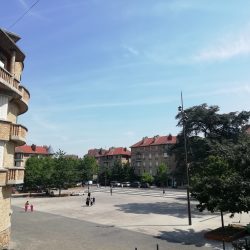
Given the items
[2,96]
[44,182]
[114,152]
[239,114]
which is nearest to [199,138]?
[239,114]

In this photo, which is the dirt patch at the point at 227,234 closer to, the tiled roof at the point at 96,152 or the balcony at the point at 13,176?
the balcony at the point at 13,176

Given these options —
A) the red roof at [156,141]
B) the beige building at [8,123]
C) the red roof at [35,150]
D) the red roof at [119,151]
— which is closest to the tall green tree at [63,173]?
the beige building at [8,123]

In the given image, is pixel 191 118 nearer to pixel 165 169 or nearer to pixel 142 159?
pixel 165 169

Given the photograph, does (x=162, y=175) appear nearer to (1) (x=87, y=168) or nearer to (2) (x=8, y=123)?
(1) (x=87, y=168)

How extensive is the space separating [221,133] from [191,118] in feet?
13.4

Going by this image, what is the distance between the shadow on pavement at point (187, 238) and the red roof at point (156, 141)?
7723cm

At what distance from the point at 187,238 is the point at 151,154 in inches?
3376

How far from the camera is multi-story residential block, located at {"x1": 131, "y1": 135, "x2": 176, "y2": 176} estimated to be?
105 meters

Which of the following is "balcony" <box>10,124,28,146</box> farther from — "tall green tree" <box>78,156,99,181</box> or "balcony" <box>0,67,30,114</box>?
"tall green tree" <box>78,156,99,181</box>

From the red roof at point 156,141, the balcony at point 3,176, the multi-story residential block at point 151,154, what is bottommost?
the balcony at point 3,176

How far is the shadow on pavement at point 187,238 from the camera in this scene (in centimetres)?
2194

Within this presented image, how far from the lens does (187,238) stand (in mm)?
23500

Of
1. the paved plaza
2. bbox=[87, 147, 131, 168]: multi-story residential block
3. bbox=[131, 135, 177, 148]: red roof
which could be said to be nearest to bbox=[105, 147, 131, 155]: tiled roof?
bbox=[87, 147, 131, 168]: multi-story residential block

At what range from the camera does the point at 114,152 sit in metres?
126
